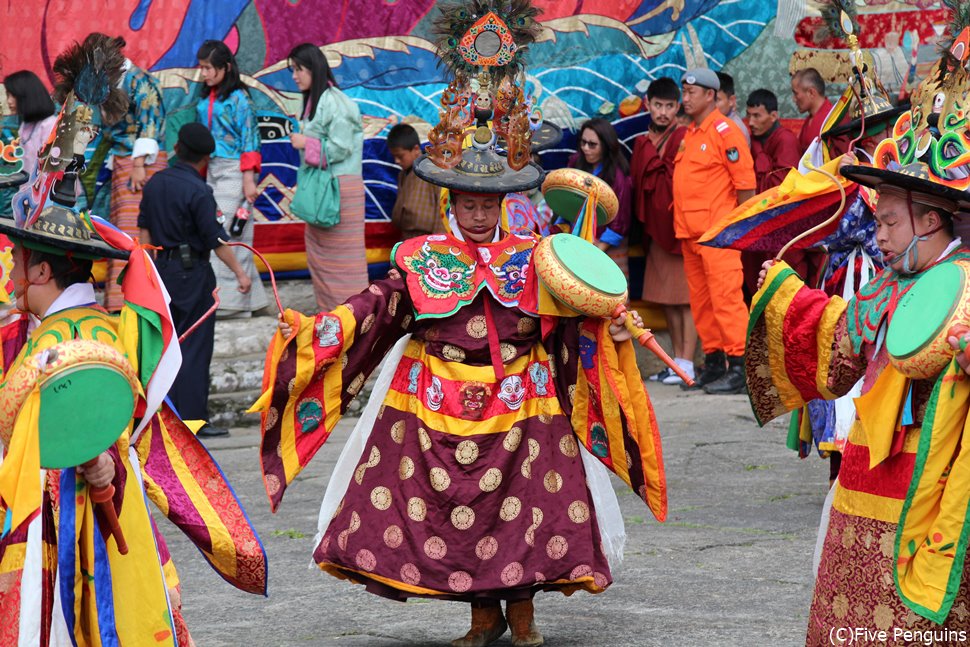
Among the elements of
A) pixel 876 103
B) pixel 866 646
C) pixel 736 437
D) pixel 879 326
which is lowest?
pixel 736 437

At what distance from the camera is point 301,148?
989 cm

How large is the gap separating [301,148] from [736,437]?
3250 millimetres

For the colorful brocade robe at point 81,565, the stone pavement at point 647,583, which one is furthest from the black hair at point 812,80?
the colorful brocade robe at point 81,565

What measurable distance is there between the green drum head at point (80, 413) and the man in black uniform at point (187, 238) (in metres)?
4.85

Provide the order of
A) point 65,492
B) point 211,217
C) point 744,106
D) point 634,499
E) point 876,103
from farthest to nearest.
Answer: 1. point 744,106
2. point 211,217
3. point 634,499
4. point 876,103
5. point 65,492

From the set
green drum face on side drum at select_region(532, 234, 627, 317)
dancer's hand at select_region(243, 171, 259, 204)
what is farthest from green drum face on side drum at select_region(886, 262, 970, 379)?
dancer's hand at select_region(243, 171, 259, 204)

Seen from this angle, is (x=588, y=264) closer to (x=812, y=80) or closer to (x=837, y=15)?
(x=837, y=15)

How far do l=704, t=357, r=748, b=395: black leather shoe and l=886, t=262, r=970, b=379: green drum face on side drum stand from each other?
6296 mm

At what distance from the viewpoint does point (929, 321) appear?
392 centimetres

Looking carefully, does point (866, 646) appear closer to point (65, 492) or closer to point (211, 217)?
point (65, 492)

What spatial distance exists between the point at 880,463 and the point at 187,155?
214 inches

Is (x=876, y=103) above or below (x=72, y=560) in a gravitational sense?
above

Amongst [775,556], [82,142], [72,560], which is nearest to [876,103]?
[775,556]

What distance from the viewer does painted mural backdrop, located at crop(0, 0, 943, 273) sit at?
32.3ft
